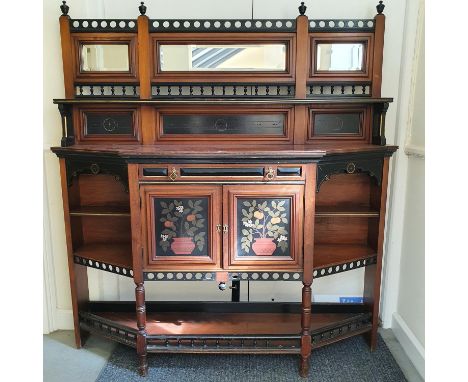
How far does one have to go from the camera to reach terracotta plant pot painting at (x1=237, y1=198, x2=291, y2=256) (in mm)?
1900

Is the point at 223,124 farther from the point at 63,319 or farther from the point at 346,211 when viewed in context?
the point at 63,319

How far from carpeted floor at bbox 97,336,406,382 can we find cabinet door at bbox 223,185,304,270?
610 millimetres

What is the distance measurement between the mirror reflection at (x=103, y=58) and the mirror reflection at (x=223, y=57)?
0.22 m

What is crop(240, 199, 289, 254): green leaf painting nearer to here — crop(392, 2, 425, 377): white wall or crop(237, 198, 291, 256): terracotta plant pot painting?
crop(237, 198, 291, 256): terracotta plant pot painting

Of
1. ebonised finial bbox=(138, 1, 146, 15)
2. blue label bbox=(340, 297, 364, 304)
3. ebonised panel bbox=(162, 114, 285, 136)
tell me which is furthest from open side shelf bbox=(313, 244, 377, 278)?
ebonised finial bbox=(138, 1, 146, 15)

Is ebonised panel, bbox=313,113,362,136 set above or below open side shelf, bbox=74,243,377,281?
above

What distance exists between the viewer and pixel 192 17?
2.22 meters

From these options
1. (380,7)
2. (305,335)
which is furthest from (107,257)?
(380,7)

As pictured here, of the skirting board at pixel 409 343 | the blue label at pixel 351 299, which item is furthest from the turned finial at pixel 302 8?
the skirting board at pixel 409 343

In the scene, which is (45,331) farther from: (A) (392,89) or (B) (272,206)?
(A) (392,89)

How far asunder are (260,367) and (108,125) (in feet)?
5.36

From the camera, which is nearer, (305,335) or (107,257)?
(305,335)
